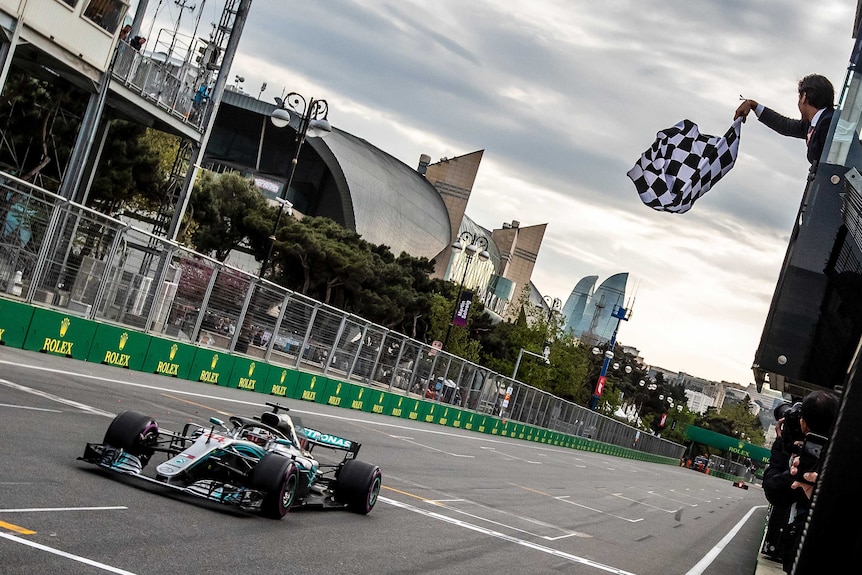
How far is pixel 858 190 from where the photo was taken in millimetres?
7902

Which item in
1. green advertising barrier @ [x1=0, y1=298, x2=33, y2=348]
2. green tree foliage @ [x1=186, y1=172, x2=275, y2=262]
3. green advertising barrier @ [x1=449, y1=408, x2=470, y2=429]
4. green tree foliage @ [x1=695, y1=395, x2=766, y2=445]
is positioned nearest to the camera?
green advertising barrier @ [x1=0, y1=298, x2=33, y2=348]

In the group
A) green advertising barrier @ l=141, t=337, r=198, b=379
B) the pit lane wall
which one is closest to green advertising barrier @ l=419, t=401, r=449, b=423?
the pit lane wall

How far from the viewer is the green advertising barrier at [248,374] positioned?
25.9m

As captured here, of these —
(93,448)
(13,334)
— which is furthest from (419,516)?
(13,334)

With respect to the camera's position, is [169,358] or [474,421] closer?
[169,358]

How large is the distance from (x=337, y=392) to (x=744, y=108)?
22000 millimetres

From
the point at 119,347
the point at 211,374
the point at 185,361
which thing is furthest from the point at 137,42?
the point at 119,347

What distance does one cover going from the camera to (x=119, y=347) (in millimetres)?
21031

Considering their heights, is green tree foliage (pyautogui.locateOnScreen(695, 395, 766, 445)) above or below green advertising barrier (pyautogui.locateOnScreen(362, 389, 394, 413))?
above

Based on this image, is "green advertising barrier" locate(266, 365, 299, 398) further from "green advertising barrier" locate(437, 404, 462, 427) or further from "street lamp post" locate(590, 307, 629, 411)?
"street lamp post" locate(590, 307, 629, 411)

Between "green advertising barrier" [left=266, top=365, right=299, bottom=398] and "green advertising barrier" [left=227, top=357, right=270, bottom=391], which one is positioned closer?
"green advertising barrier" [left=227, top=357, right=270, bottom=391]

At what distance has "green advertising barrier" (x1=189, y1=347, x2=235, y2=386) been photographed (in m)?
24.2

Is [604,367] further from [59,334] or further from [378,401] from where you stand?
[59,334]

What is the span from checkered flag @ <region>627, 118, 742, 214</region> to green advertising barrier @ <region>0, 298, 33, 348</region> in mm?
11629
